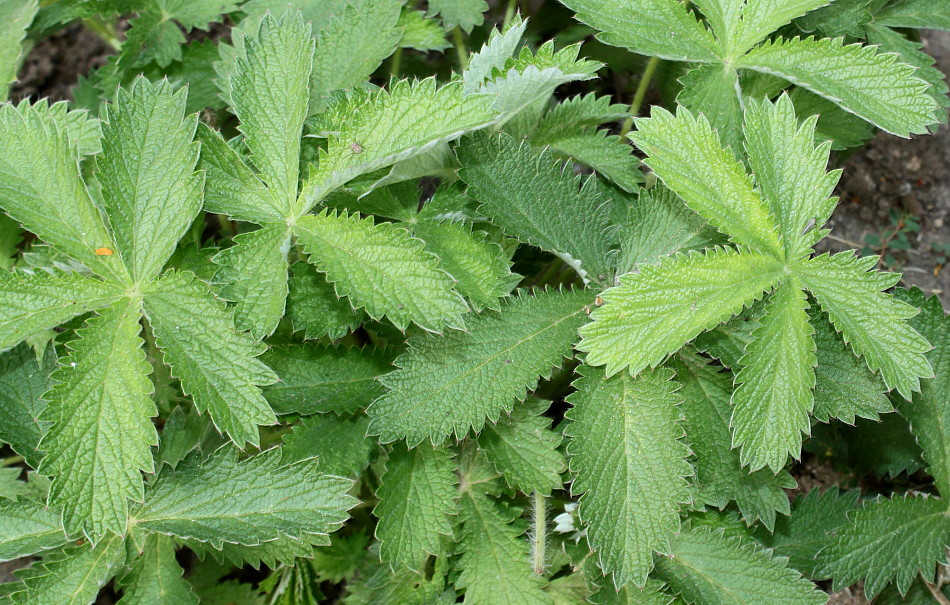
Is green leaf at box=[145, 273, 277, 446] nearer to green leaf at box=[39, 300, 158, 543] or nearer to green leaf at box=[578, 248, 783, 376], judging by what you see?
green leaf at box=[39, 300, 158, 543]

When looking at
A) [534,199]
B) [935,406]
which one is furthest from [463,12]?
[935,406]

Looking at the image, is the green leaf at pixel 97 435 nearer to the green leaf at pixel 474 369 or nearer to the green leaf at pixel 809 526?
the green leaf at pixel 474 369

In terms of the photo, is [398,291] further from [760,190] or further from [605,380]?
[760,190]

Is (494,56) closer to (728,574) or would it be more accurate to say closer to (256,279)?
(256,279)

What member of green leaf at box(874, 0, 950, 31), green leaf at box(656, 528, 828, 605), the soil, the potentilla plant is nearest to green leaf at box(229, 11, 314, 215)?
the potentilla plant

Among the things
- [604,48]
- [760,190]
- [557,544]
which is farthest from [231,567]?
[604,48]

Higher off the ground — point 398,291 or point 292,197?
point 292,197

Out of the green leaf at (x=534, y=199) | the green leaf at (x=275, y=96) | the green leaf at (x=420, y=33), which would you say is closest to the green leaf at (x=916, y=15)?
the green leaf at (x=534, y=199)
